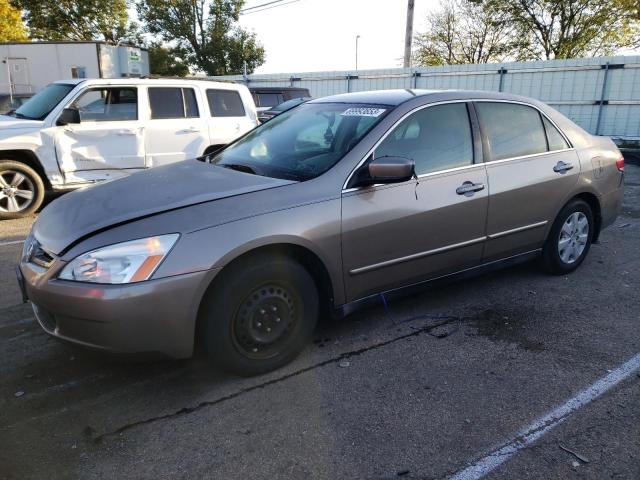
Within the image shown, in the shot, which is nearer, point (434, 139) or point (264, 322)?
point (264, 322)

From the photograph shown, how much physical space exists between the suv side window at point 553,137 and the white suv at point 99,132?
5.24 meters

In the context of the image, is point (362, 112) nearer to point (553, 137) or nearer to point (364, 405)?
point (553, 137)

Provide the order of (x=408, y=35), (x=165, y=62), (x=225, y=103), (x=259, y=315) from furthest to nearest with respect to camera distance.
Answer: (x=165, y=62), (x=408, y=35), (x=225, y=103), (x=259, y=315)

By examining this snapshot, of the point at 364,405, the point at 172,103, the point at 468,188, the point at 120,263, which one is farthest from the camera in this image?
the point at 172,103

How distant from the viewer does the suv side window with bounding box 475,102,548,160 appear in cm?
401

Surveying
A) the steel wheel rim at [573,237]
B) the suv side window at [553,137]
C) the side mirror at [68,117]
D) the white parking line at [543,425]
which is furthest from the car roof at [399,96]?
the side mirror at [68,117]

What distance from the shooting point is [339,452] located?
2424mm

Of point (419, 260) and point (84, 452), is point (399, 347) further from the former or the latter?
point (84, 452)

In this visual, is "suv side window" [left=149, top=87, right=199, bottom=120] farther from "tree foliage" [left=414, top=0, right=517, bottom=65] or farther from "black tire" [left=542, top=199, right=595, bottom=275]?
"tree foliage" [left=414, top=0, right=517, bottom=65]

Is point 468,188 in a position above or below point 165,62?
below

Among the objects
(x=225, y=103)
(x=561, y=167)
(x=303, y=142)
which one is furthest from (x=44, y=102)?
(x=561, y=167)

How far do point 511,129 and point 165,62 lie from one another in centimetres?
3981

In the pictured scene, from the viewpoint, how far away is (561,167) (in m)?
4.38

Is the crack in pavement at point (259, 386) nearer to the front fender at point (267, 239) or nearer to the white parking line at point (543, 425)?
the front fender at point (267, 239)
